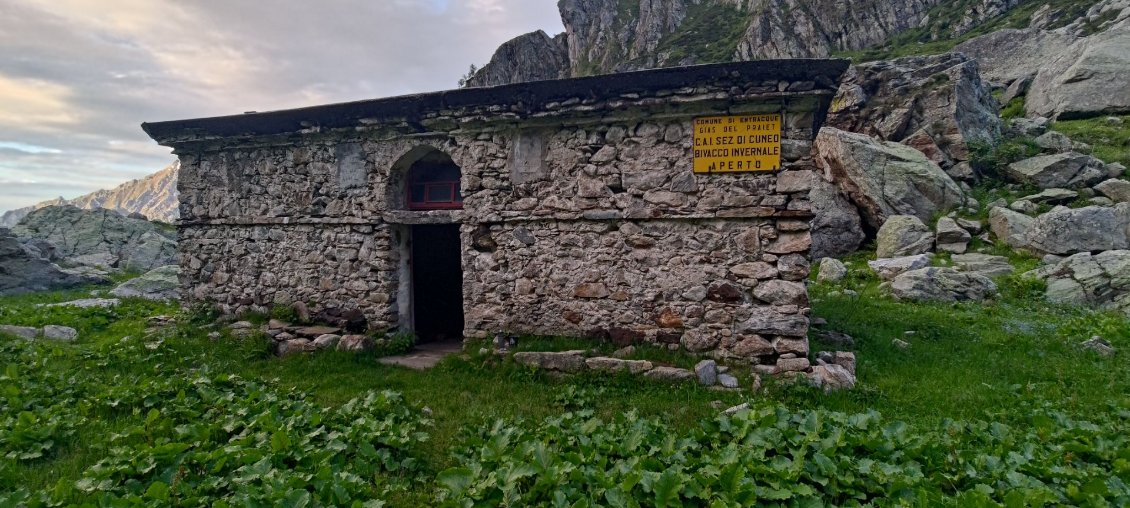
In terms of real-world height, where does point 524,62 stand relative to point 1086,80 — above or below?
above

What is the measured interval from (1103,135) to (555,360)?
21.9 m

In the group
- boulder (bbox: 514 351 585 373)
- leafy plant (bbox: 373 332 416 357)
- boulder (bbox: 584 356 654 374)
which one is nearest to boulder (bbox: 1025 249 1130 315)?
boulder (bbox: 584 356 654 374)

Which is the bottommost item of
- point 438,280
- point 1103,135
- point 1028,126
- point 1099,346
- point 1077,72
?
point 1099,346

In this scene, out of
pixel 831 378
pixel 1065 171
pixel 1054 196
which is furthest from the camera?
pixel 1065 171

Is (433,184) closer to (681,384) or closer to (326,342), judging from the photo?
(326,342)

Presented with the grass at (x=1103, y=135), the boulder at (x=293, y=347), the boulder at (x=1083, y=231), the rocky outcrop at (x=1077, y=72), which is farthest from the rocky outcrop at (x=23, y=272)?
the rocky outcrop at (x=1077, y=72)

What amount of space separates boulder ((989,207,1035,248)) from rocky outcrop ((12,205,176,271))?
30422 mm

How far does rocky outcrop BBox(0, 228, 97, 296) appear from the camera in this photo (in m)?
15.6

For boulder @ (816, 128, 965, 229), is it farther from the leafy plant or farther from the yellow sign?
the leafy plant

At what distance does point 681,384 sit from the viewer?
646cm

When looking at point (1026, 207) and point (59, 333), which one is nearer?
point (59, 333)

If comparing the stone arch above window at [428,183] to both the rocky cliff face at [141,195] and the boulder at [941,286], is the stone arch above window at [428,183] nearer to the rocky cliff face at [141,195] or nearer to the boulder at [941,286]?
the boulder at [941,286]

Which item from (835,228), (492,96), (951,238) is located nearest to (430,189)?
(492,96)

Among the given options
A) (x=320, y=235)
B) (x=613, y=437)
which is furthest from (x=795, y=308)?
(x=320, y=235)
